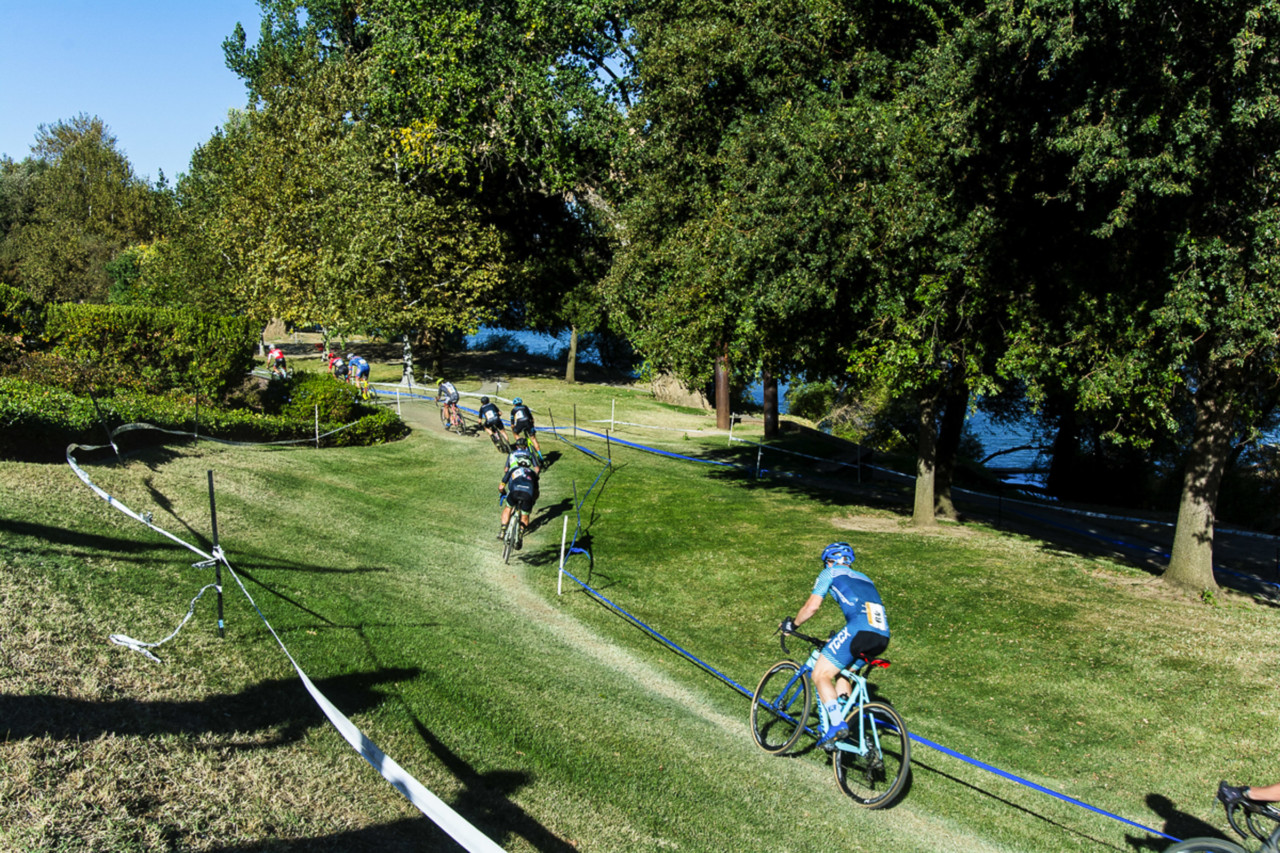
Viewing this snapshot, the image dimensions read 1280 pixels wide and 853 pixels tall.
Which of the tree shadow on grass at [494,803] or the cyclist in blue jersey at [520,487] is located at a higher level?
the cyclist in blue jersey at [520,487]

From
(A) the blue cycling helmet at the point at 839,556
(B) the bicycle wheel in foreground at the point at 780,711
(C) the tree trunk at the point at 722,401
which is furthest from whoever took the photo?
(C) the tree trunk at the point at 722,401

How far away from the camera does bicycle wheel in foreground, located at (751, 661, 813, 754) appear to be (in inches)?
320

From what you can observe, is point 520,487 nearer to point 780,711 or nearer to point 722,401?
point 780,711

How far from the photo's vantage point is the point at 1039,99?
13.3 m

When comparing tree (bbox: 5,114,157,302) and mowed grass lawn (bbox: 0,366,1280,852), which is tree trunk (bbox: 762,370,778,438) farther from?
tree (bbox: 5,114,157,302)

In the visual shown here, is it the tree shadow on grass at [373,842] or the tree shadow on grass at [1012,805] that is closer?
the tree shadow on grass at [373,842]

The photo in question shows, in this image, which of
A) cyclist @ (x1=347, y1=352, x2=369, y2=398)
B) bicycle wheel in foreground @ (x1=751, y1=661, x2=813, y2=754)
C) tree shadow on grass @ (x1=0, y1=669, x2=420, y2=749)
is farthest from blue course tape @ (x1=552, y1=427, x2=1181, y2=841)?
cyclist @ (x1=347, y1=352, x2=369, y2=398)

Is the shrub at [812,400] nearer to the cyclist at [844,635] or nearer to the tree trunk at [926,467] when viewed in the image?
the tree trunk at [926,467]

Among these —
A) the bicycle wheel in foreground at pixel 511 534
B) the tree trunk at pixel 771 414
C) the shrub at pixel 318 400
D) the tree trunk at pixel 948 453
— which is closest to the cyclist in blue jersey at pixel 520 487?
the bicycle wheel in foreground at pixel 511 534

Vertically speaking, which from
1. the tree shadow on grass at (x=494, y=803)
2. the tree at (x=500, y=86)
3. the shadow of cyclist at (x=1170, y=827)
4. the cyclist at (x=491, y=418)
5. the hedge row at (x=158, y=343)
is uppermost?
the tree at (x=500, y=86)

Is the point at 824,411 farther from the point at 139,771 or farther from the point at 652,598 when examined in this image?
the point at 139,771

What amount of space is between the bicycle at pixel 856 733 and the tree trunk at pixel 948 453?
12.0 metres

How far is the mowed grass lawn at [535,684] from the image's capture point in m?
5.77

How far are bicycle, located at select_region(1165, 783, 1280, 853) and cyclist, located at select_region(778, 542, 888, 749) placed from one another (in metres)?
2.48
